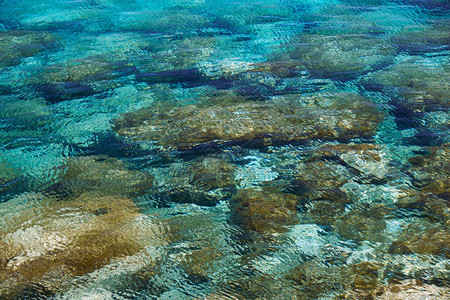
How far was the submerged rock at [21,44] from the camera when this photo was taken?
14.3 feet

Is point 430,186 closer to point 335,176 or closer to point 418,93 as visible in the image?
point 335,176

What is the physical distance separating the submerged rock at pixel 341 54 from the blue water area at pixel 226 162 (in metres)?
0.03

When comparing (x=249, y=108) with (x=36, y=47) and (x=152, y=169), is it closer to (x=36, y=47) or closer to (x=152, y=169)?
(x=152, y=169)

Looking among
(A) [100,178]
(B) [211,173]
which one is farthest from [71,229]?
(B) [211,173]

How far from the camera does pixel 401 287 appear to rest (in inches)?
69.0

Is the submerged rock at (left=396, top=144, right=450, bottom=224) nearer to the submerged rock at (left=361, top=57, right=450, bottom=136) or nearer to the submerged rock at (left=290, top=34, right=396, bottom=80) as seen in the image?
the submerged rock at (left=361, top=57, right=450, bottom=136)

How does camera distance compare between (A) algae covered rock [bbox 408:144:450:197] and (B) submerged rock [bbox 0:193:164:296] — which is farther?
(A) algae covered rock [bbox 408:144:450:197]

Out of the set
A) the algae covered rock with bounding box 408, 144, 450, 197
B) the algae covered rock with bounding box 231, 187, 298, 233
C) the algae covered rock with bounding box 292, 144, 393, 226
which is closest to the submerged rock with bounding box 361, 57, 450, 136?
the algae covered rock with bounding box 408, 144, 450, 197

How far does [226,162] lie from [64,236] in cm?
121

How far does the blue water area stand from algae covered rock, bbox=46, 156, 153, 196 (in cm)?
1

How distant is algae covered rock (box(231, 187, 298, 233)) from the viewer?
7.12ft

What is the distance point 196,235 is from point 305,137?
1.32 m

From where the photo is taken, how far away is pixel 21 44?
4.71 m

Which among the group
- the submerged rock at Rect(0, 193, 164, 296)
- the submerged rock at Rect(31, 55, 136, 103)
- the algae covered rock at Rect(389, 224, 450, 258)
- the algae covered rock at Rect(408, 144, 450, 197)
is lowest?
the algae covered rock at Rect(389, 224, 450, 258)
